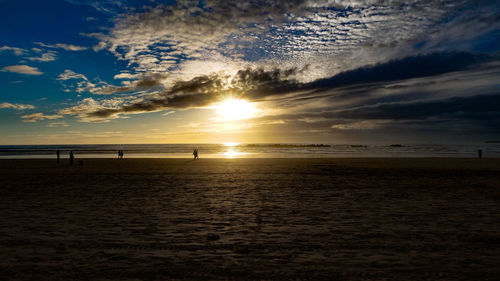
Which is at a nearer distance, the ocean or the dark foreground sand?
the dark foreground sand

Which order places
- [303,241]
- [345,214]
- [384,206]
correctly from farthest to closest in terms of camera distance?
[384,206], [345,214], [303,241]

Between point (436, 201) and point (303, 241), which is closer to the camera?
point (303, 241)

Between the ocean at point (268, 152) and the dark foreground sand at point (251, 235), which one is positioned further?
the ocean at point (268, 152)

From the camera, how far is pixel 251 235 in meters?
7.79

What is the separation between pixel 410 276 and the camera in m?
5.27

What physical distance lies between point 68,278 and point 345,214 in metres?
7.97

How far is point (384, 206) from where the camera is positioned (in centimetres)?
1138

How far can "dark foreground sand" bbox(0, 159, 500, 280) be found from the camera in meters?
5.55

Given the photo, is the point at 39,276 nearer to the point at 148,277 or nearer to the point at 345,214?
the point at 148,277

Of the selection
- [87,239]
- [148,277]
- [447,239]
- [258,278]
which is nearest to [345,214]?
[447,239]

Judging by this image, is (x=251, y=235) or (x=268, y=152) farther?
(x=268, y=152)

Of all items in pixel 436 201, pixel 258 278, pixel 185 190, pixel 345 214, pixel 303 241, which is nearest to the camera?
pixel 258 278

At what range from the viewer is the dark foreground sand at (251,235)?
18.2 feet

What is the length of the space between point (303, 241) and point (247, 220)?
2544 mm
